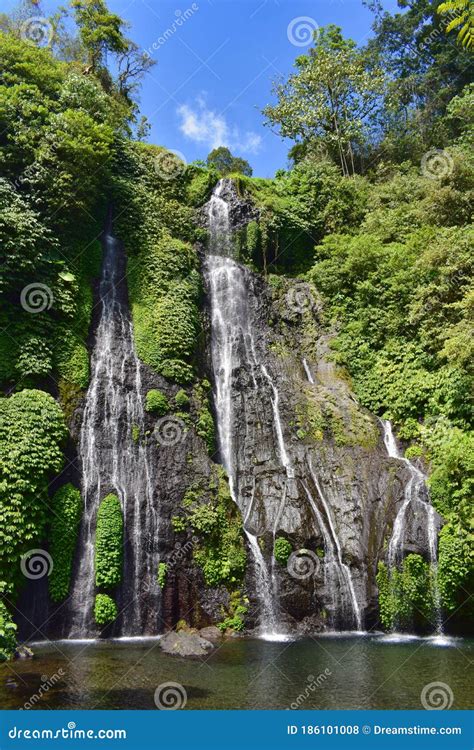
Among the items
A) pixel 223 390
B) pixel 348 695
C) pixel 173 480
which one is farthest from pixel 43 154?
pixel 348 695

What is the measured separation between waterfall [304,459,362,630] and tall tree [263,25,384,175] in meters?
22.7

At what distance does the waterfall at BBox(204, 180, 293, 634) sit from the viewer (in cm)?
1510

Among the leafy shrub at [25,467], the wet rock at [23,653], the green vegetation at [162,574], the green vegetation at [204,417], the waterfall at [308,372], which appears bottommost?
the wet rock at [23,653]

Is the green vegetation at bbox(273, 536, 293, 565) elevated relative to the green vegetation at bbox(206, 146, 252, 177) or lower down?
lower down

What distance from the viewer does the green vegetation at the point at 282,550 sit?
15.1 m

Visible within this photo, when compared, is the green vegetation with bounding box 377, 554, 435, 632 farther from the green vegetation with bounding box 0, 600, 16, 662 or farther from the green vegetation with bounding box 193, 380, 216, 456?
the green vegetation with bounding box 0, 600, 16, 662

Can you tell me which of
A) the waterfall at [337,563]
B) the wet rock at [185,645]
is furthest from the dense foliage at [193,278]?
the wet rock at [185,645]

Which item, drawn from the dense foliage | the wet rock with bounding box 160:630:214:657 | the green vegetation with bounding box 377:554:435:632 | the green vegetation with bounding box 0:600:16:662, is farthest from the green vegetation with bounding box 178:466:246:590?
the green vegetation with bounding box 0:600:16:662

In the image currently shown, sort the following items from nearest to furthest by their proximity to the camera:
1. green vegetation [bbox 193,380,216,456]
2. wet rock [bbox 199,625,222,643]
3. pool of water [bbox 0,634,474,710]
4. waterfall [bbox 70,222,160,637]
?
pool of water [bbox 0,634,474,710] < wet rock [bbox 199,625,222,643] < waterfall [bbox 70,222,160,637] < green vegetation [bbox 193,380,216,456]

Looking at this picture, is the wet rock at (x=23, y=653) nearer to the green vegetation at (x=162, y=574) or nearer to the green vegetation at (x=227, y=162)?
the green vegetation at (x=162, y=574)

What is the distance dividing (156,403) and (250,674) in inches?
359

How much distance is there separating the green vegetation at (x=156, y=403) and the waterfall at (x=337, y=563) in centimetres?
511

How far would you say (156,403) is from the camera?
56.9 feet

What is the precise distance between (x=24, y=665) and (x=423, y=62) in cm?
4232
